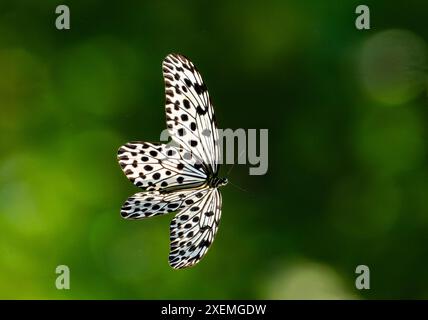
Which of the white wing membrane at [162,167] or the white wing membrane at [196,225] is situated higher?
the white wing membrane at [162,167]

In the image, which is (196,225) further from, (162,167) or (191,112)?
(191,112)

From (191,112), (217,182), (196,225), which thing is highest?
(191,112)

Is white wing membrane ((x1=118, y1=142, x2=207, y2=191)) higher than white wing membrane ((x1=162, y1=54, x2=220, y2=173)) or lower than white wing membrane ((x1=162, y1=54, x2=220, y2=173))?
lower

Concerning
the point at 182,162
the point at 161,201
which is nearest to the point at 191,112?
the point at 182,162

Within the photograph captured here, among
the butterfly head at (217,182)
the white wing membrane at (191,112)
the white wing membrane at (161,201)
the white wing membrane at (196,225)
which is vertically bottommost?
the white wing membrane at (196,225)

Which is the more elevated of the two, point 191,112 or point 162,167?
point 191,112
